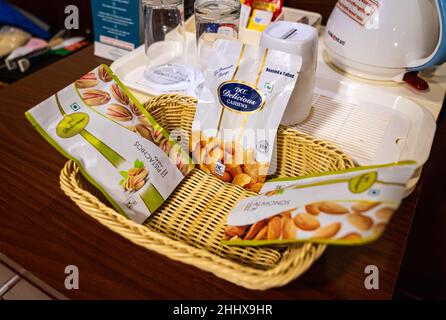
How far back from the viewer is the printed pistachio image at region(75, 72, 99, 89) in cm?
65

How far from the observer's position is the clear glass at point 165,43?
0.89m

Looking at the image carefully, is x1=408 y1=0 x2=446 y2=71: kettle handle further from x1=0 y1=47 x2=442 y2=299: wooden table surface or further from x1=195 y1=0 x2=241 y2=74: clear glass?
x1=195 y1=0 x2=241 y2=74: clear glass

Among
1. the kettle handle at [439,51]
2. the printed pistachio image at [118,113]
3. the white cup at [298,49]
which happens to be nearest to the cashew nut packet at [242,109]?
the white cup at [298,49]

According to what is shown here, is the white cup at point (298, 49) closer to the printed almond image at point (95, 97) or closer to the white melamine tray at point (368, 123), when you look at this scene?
the white melamine tray at point (368, 123)

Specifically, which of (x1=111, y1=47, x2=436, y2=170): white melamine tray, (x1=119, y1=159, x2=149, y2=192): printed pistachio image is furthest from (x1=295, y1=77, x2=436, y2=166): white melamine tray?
(x1=119, y1=159, x2=149, y2=192): printed pistachio image

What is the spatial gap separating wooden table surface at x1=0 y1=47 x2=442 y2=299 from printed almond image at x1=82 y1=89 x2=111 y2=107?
0.52ft

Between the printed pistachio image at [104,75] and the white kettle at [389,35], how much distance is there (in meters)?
0.49

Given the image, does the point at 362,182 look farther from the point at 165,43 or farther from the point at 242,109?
the point at 165,43

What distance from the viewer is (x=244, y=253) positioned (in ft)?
1.87

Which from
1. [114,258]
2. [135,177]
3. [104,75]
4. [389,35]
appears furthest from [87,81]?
[389,35]

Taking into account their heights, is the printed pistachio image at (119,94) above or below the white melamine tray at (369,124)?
above

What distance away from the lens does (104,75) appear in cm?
68
